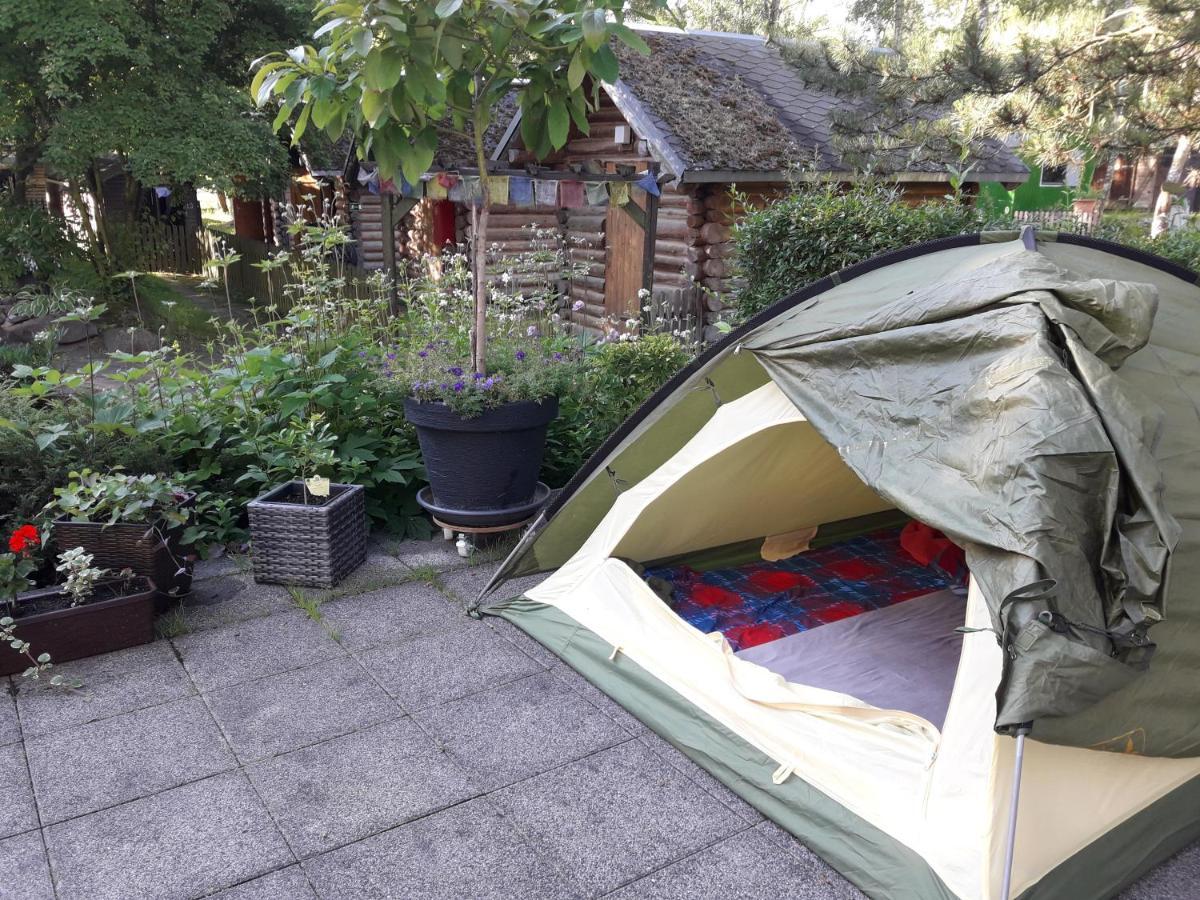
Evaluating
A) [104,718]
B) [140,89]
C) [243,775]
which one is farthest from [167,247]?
[243,775]

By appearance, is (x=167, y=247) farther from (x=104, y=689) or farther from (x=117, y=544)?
(x=104, y=689)

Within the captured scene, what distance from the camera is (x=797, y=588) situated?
3752mm

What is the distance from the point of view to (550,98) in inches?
147

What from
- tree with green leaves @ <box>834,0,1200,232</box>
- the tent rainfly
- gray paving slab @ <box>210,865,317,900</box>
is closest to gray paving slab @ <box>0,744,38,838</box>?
gray paving slab @ <box>210,865,317,900</box>

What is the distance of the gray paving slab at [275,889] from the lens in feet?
7.20

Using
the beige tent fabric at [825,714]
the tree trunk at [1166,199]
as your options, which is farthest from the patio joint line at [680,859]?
the tree trunk at [1166,199]

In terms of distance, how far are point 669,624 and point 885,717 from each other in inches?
33.2

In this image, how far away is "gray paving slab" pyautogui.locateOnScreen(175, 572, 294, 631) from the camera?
362 cm

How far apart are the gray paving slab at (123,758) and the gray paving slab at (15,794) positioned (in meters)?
0.02

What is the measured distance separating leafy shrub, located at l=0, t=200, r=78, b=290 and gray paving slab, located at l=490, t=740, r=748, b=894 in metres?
13.4

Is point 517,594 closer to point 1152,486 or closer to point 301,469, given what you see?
point 301,469

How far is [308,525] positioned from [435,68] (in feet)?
6.14

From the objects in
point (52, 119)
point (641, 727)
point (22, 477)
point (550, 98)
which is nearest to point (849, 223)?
point (550, 98)

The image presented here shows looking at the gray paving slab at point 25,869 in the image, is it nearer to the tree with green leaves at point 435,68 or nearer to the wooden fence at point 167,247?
the tree with green leaves at point 435,68
